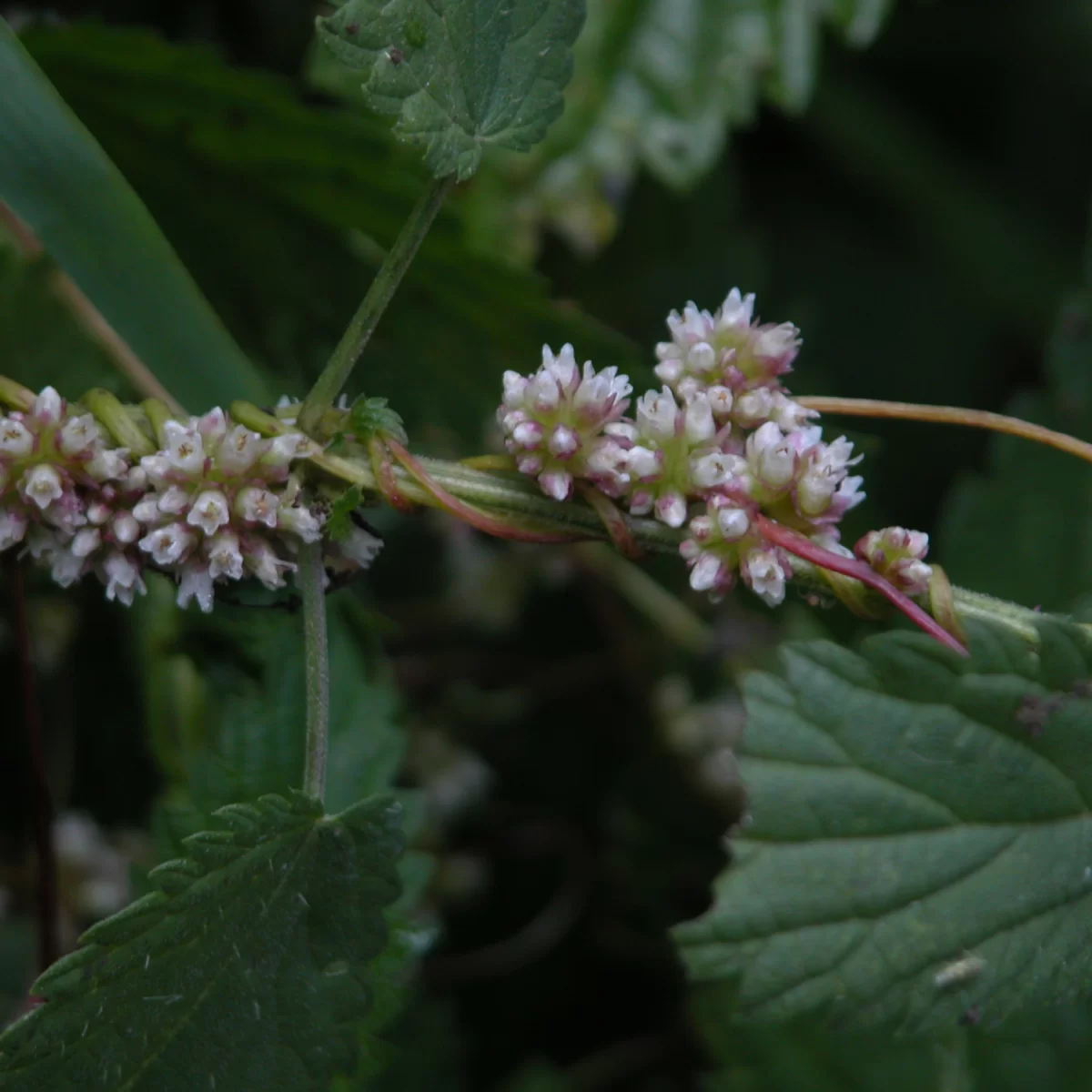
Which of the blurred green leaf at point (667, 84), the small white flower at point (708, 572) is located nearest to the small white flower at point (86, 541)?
the small white flower at point (708, 572)

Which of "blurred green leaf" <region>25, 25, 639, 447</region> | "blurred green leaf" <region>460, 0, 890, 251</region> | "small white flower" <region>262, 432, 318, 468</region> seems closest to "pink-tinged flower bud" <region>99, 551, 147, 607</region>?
"small white flower" <region>262, 432, 318, 468</region>

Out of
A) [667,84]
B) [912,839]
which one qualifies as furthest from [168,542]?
[667,84]

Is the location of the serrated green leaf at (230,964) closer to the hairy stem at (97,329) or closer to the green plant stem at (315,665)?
the green plant stem at (315,665)

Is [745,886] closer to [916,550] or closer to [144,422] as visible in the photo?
[916,550]

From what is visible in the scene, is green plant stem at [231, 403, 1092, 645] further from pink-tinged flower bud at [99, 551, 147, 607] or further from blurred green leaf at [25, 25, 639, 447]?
blurred green leaf at [25, 25, 639, 447]

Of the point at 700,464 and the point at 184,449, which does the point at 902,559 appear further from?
the point at 184,449

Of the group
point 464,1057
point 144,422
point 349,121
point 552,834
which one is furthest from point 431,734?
point 144,422

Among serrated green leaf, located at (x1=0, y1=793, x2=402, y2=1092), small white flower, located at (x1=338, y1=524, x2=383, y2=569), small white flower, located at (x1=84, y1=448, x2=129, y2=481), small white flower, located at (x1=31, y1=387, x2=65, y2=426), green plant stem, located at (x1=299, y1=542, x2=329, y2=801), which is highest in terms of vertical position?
small white flower, located at (x1=31, y1=387, x2=65, y2=426)
